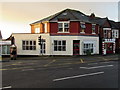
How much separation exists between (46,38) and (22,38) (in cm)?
442

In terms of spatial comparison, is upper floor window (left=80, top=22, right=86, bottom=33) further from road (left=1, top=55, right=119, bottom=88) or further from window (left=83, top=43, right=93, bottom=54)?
road (left=1, top=55, right=119, bottom=88)

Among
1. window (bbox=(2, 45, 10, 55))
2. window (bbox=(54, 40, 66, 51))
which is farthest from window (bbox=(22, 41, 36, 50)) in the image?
window (bbox=(54, 40, 66, 51))

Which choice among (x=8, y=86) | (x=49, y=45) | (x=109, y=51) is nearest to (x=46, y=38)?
(x=49, y=45)

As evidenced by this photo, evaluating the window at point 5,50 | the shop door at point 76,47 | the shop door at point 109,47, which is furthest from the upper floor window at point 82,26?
the window at point 5,50

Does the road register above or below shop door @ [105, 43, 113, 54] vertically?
below

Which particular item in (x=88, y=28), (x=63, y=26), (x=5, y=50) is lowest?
(x=5, y=50)

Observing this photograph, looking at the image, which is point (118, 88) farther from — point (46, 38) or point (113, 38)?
point (113, 38)

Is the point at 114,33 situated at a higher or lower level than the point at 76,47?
higher

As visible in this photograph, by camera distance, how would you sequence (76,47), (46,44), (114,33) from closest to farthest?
(46,44)
(76,47)
(114,33)

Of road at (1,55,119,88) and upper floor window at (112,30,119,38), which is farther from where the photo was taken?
upper floor window at (112,30,119,38)

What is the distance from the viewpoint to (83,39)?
27078mm

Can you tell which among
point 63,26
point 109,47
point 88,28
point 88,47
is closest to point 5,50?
point 63,26

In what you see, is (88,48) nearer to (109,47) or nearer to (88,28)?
(88,28)

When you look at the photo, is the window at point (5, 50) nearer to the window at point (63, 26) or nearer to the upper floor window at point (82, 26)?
the window at point (63, 26)
